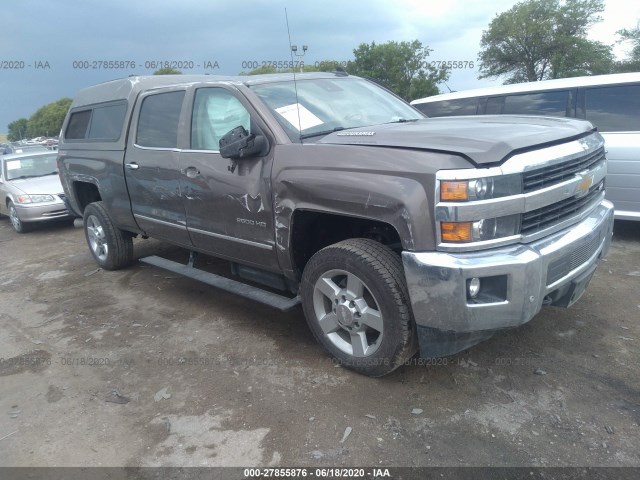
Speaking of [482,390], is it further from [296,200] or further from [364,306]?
[296,200]

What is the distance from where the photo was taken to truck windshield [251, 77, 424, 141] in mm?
3490

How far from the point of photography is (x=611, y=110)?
5469 millimetres

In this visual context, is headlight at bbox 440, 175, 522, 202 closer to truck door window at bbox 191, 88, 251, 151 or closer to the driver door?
the driver door

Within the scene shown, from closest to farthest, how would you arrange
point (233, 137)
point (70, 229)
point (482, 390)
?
point (482, 390) → point (233, 137) → point (70, 229)

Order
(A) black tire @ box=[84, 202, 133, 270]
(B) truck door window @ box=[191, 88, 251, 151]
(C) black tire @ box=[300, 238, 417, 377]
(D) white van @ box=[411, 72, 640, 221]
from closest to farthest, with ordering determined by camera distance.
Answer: (C) black tire @ box=[300, 238, 417, 377] < (B) truck door window @ box=[191, 88, 251, 151] < (D) white van @ box=[411, 72, 640, 221] < (A) black tire @ box=[84, 202, 133, 270]

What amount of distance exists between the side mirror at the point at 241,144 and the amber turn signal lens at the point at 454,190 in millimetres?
1383

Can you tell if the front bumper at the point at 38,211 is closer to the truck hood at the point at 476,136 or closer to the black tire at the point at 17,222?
the black tire at the point at 17,222

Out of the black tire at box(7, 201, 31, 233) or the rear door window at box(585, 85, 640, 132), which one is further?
the black tire at box(7, 201, 31, 233)

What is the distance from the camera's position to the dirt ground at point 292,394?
256cm

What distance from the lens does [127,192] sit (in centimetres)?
491

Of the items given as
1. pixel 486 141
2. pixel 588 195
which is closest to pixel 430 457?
pixel 486 141

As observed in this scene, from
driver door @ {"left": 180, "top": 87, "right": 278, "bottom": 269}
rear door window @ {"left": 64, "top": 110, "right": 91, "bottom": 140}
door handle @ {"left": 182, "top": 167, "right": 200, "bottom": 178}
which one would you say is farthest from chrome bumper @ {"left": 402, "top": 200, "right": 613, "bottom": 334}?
rear door window @ {"left": 64, "top": 110, "right": 91, "bottom": 140}

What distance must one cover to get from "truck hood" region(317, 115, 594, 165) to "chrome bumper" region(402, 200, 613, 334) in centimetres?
51

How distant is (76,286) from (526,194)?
4.83m
